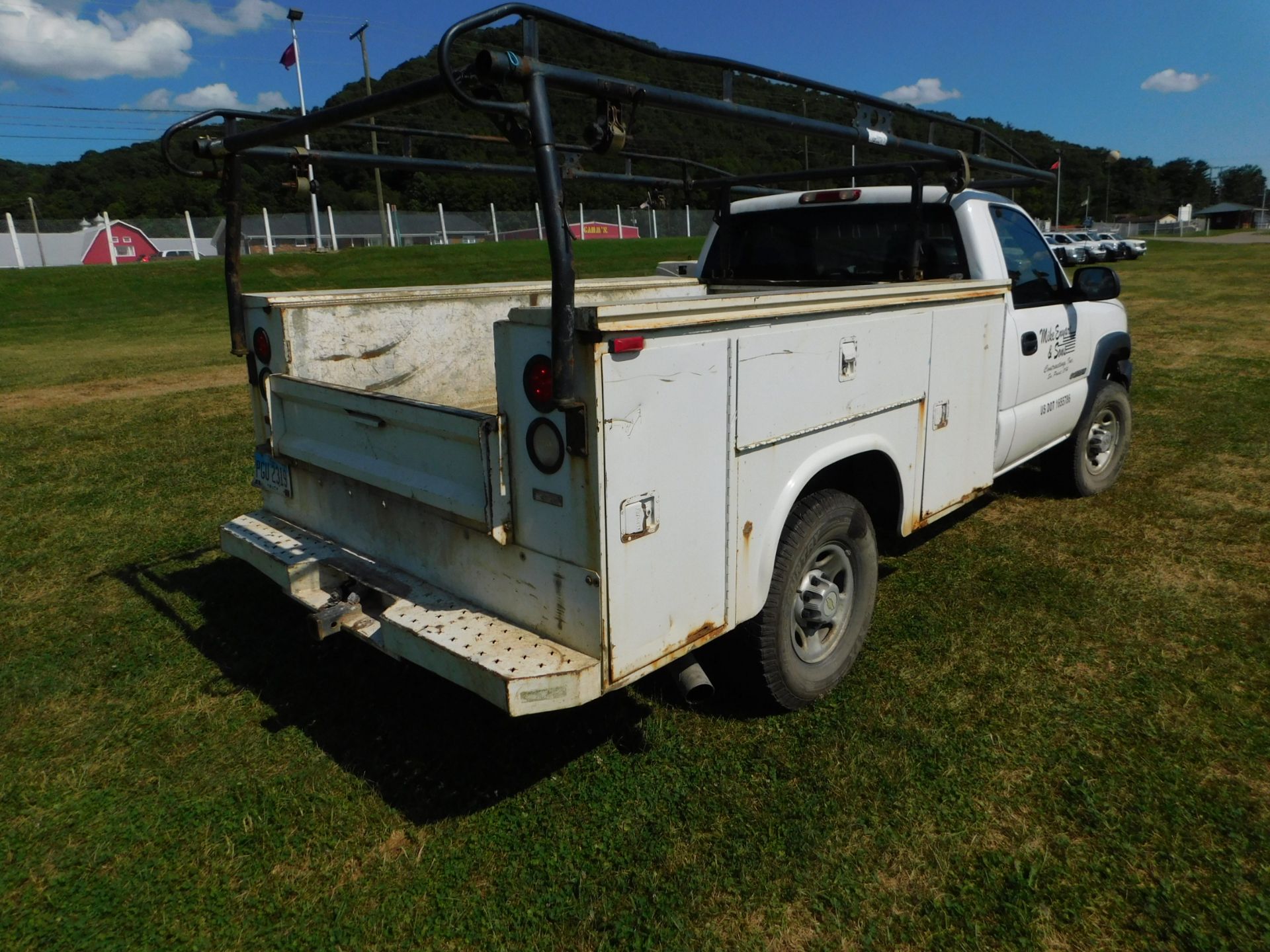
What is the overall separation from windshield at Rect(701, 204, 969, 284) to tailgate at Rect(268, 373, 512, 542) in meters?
2.76

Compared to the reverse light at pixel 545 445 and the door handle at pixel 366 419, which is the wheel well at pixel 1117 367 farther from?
the door handle at pixel 366 419

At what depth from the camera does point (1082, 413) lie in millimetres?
5836

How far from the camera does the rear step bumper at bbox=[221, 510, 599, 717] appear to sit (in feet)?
8.28

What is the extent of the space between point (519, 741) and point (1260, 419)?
26.4ft

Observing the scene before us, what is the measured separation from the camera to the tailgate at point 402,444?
2.76 metres

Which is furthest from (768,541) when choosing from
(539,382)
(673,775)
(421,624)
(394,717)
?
(394,717)

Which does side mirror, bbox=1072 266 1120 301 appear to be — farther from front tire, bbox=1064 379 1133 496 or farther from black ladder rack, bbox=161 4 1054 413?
black ladder rack, bbox=161 4 1054 413

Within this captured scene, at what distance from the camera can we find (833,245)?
16.4ft

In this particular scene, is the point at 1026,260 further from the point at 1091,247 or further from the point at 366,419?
the point at 1091,247

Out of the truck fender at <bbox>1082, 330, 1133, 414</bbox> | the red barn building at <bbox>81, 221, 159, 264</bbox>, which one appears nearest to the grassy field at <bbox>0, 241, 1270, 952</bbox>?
the truck fender at <bbox>1082, 330, 1133, 414</bbox>

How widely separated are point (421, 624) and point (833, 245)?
3.29m

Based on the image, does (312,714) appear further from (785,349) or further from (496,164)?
(496,164)

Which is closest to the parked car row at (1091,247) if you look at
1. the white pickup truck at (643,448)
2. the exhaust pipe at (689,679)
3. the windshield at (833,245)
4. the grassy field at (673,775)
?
the windshield at (833,245)

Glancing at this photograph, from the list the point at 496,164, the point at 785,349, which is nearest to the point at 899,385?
the point at 785,349
